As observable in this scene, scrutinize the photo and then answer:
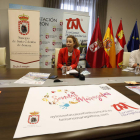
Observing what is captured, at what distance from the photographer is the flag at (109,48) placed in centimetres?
336

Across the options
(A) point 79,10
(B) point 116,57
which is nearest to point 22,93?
(B) point 116,57

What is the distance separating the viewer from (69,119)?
1.72ft

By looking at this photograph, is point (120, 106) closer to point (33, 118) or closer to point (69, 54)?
point (33, 118)

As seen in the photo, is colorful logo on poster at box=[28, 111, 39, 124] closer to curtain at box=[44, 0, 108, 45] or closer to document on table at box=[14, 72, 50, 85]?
document on table at box=[14, 72, 50, 85]

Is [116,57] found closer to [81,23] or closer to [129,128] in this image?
[81,23]

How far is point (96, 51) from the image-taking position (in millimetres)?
3322

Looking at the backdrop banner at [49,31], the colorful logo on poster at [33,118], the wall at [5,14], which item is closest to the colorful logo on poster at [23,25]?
the backdrop banner at [49,31]

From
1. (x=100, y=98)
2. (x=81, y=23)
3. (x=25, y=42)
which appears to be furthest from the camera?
(x=81, y=23)

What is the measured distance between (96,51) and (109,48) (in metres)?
0.40

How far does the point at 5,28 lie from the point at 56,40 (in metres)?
1.50

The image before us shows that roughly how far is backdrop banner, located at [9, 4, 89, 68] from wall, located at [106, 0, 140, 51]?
1.09 m

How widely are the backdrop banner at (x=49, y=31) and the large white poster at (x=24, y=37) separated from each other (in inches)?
12.2

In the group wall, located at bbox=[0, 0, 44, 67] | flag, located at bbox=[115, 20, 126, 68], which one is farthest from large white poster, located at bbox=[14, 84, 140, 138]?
wall, located at bbox=[0, 0, 44, 67]

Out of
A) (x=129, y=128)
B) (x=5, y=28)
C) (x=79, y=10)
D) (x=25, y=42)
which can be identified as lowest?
(x=129, y=128)
